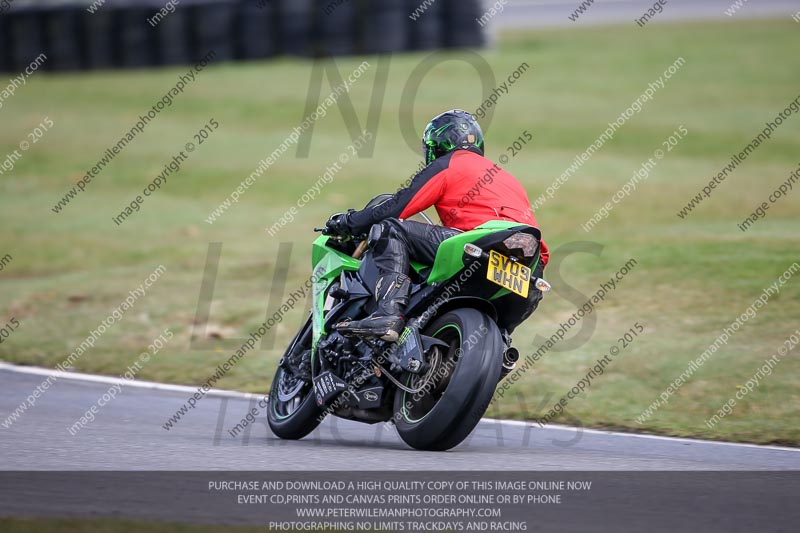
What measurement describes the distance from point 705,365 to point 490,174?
3.26 m

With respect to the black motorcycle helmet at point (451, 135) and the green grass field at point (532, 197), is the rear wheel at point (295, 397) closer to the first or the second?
the black motorcycle helmet at point (451, 135)

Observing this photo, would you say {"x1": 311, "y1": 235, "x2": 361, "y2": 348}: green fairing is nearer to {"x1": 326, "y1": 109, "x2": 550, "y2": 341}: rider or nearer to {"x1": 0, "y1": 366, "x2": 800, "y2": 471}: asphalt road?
{"x1": 326, "y1": 109, "x2": 550, "y2": 341}: rider

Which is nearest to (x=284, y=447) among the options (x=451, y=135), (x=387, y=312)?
(x=387, y=312)

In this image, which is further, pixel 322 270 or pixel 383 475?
pixel 322 270

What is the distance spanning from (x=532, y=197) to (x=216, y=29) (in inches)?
427

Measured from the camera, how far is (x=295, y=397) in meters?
7.64

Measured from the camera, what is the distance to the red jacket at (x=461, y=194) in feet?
23.1

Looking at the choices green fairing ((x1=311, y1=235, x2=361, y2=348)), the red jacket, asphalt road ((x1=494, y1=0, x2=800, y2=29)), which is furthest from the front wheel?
asphalt road ((x1=494, y1=0, x2=800, y2=29))

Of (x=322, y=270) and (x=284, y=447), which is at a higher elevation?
(x=322, y=270)

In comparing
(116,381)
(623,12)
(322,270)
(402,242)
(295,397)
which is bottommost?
(623,12)

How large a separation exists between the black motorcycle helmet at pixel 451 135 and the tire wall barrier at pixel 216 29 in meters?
18.2

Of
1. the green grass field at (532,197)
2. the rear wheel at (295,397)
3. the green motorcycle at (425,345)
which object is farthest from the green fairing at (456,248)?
the green grass field at (532,197)

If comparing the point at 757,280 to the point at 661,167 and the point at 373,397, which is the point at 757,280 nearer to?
the point at 373,397

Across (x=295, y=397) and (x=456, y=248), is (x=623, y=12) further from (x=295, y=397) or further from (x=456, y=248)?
(x=456, y=248)
